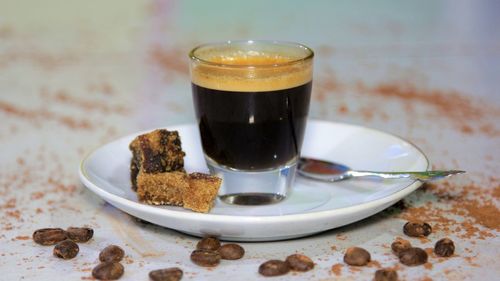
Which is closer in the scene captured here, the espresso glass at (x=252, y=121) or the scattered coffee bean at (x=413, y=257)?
the scattered coffee bean at (x=413, y=257)

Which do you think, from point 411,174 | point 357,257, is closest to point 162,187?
point 357,257

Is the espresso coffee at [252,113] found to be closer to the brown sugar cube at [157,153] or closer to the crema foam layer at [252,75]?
the crema foam layer at [252,75]

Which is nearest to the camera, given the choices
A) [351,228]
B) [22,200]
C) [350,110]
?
[351,228]

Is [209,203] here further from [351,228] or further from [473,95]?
[473,95]

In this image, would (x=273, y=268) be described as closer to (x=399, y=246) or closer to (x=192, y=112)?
(x=399, y=246)

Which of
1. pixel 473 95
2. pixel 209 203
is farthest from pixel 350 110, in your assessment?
pixel 209 203

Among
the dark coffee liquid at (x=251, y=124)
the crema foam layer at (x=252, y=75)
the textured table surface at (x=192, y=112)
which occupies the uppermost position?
the crema foam layer at (x=252, y=75)

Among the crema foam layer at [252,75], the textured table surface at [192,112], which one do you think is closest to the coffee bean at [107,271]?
the textured table surface at [192,112]
